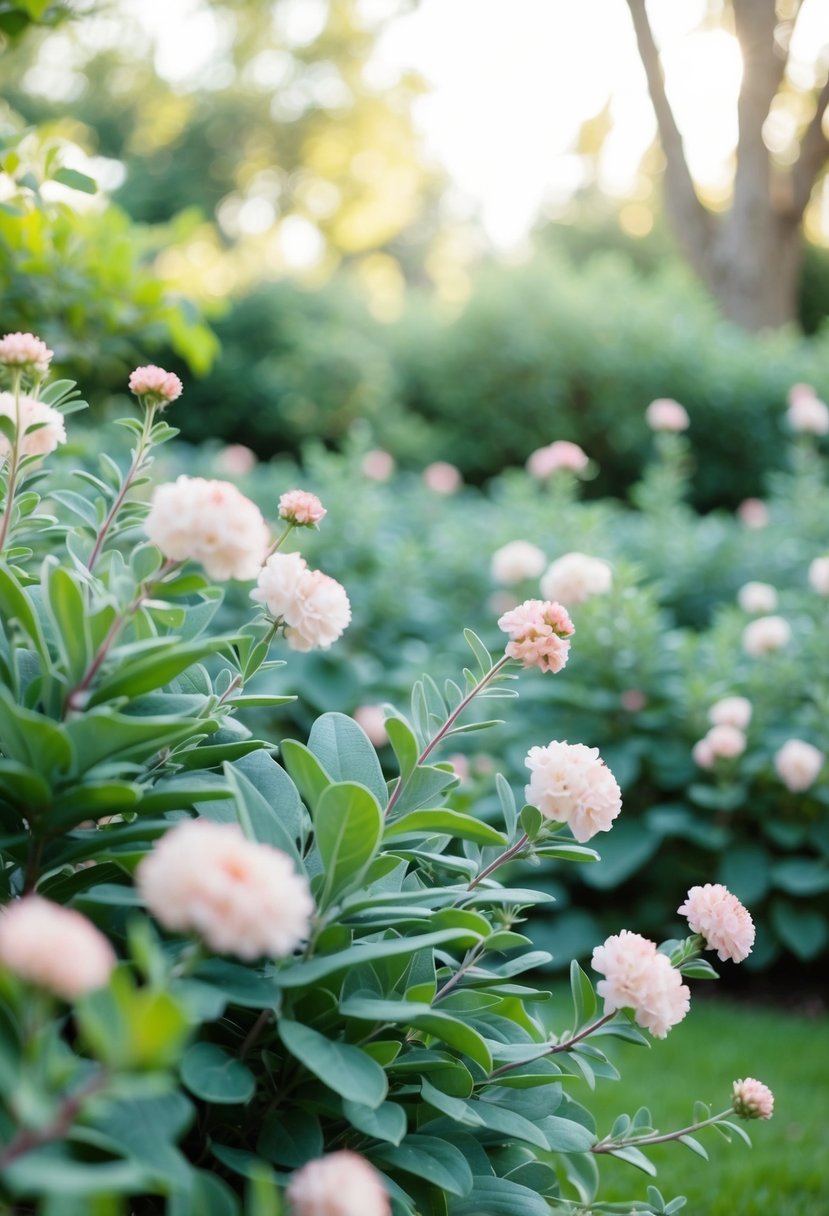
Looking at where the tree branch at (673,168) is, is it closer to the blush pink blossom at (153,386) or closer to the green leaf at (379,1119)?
the blush pink blossom at (153,386)

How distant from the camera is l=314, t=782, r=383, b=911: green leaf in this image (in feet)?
3.52

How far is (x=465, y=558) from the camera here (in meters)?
5.00

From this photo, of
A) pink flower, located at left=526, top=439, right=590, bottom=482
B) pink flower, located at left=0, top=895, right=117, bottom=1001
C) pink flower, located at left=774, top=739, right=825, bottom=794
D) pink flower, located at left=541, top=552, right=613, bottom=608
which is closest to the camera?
pink flower, located at left=0, top=895, right=117, bottom=1001

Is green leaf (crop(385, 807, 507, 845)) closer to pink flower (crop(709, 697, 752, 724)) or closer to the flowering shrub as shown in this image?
the flowering shrub

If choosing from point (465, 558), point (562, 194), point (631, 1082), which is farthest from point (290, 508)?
point (562, 194)

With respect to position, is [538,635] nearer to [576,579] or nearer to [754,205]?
[576,579]

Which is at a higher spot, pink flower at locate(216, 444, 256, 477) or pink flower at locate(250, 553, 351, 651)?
pink flower at locate(250, 553, 351, 651)

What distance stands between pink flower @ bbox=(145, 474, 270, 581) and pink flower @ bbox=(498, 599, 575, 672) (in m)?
0.43

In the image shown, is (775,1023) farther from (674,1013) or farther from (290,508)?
(290,508)

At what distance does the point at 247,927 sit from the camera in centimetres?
76

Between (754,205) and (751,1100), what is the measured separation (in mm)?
12497

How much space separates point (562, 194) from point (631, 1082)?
25.4 meters

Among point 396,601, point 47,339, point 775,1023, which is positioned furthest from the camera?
point 396,601

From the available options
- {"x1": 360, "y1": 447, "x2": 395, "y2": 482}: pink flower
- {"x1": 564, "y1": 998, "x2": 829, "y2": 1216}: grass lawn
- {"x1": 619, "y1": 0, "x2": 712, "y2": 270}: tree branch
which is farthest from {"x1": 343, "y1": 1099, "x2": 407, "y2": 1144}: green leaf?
{"x1": 619, "y1": 0, "x2": 712, "y2": 270}: tree branch
